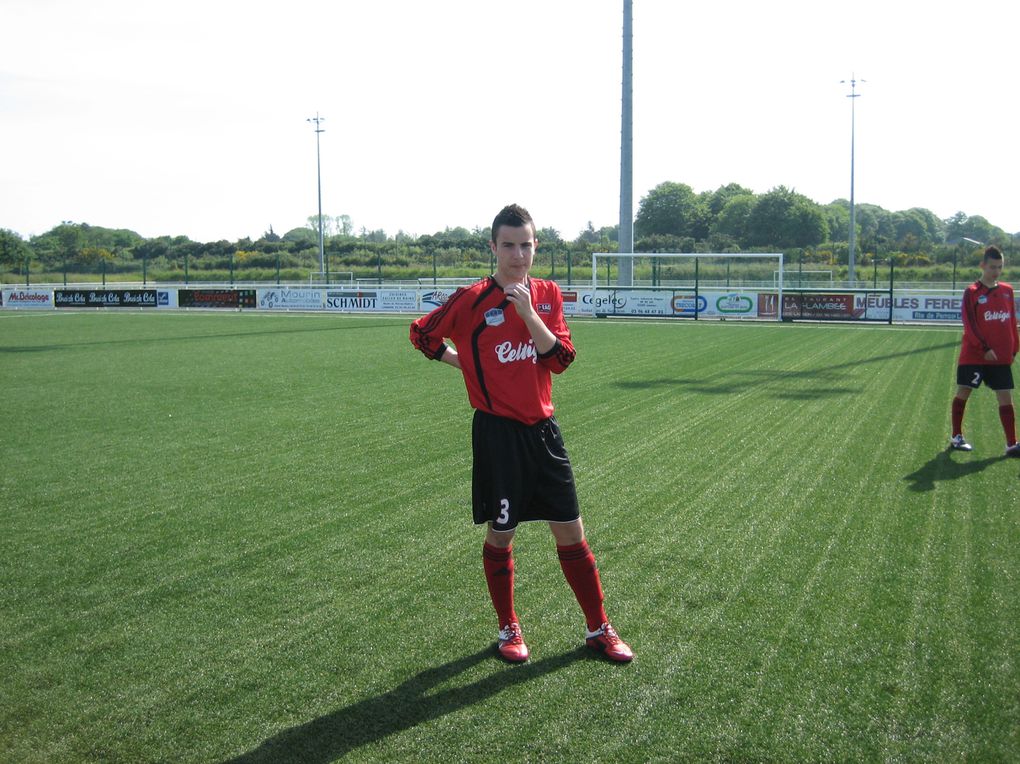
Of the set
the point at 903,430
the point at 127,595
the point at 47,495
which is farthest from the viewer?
the point at 903,430

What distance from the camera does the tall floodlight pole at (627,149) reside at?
109 feet

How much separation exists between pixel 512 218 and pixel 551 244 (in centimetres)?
5205

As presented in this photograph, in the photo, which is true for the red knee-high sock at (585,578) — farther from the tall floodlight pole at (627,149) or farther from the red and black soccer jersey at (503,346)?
the tall floodlight pole at (627,149)

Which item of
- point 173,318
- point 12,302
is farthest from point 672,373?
point 12,302

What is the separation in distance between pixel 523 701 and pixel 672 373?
1160cm

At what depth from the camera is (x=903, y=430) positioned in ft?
32.0

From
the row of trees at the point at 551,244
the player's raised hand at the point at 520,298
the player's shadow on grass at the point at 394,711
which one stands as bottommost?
the player's shadow on grass at the point at 394,711

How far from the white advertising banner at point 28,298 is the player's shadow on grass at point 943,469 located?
42.0m

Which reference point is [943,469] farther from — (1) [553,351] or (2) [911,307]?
(2) [911,307]

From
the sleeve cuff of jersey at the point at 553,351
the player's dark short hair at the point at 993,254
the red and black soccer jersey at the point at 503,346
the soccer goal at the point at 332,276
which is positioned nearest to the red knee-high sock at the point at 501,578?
the red and black soccer jersey at the point at 503,346

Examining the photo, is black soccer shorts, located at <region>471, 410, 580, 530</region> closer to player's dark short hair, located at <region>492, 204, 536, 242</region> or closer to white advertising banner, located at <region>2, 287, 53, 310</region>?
player's dark short hair, located at <region>492, 204, 536, 242</region>

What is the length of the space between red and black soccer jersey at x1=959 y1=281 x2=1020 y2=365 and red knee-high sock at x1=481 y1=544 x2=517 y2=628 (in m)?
6.08

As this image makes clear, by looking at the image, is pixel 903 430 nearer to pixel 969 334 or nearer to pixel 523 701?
pixel 969 334

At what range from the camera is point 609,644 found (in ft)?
13.5
